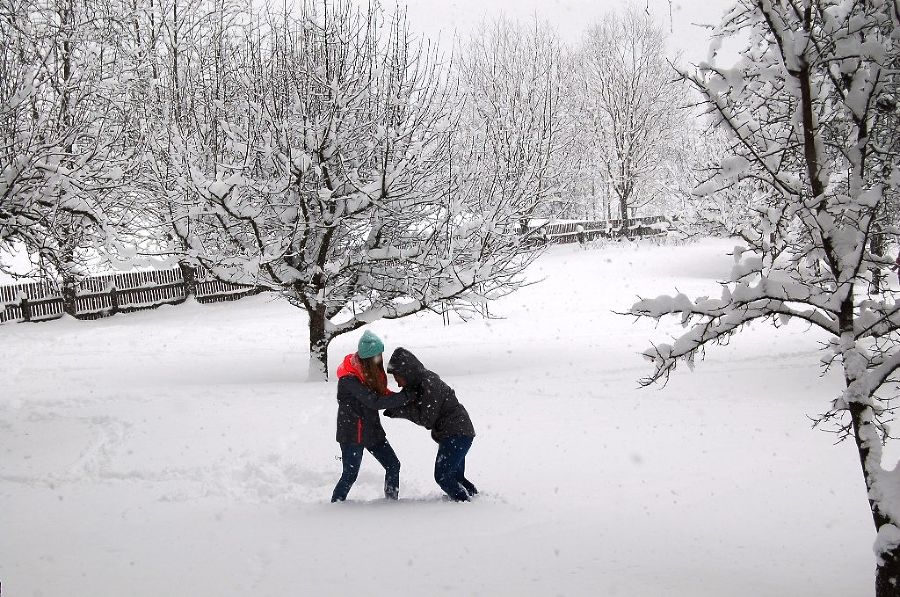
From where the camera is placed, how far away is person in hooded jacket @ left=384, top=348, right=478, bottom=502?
6.39m

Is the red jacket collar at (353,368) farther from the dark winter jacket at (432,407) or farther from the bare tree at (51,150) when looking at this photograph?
the bare tree at (51,150)

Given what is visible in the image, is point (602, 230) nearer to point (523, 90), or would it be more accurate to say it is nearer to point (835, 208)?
point (523, 90)

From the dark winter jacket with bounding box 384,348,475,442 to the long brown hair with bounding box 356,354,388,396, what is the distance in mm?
209

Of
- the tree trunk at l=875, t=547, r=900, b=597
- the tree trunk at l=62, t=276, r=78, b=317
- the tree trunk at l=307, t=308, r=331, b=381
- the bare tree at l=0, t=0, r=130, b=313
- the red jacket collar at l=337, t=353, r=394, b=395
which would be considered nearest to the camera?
the tree trunk at l=875, t=547, r=900, b=597

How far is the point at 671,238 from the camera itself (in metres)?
38.6

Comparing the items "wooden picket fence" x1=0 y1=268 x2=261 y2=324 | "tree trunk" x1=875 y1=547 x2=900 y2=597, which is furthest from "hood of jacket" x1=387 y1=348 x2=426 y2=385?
"wooden picket fence" x1=0 y1=268 x2=261 y2=324

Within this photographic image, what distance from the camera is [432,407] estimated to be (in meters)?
6.42

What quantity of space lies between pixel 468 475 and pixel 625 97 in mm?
35283

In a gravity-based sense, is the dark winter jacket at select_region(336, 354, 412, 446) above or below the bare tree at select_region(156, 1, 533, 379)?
below

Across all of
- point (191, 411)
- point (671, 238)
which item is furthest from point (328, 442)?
point (671, 238)

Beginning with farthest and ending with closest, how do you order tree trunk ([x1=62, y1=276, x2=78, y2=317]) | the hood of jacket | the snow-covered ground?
tree trunk ([x1=62, y1=276, x2=78, y2=317]) < the hood of jacket < the snow-covered ground

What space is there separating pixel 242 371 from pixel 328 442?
6.26 metres

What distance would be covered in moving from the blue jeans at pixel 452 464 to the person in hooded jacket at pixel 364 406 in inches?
20.5

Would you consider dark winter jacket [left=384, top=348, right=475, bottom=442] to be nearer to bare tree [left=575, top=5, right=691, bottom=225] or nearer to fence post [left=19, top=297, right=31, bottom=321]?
fence post [left=19, top=297, right=31, bottom=321]
